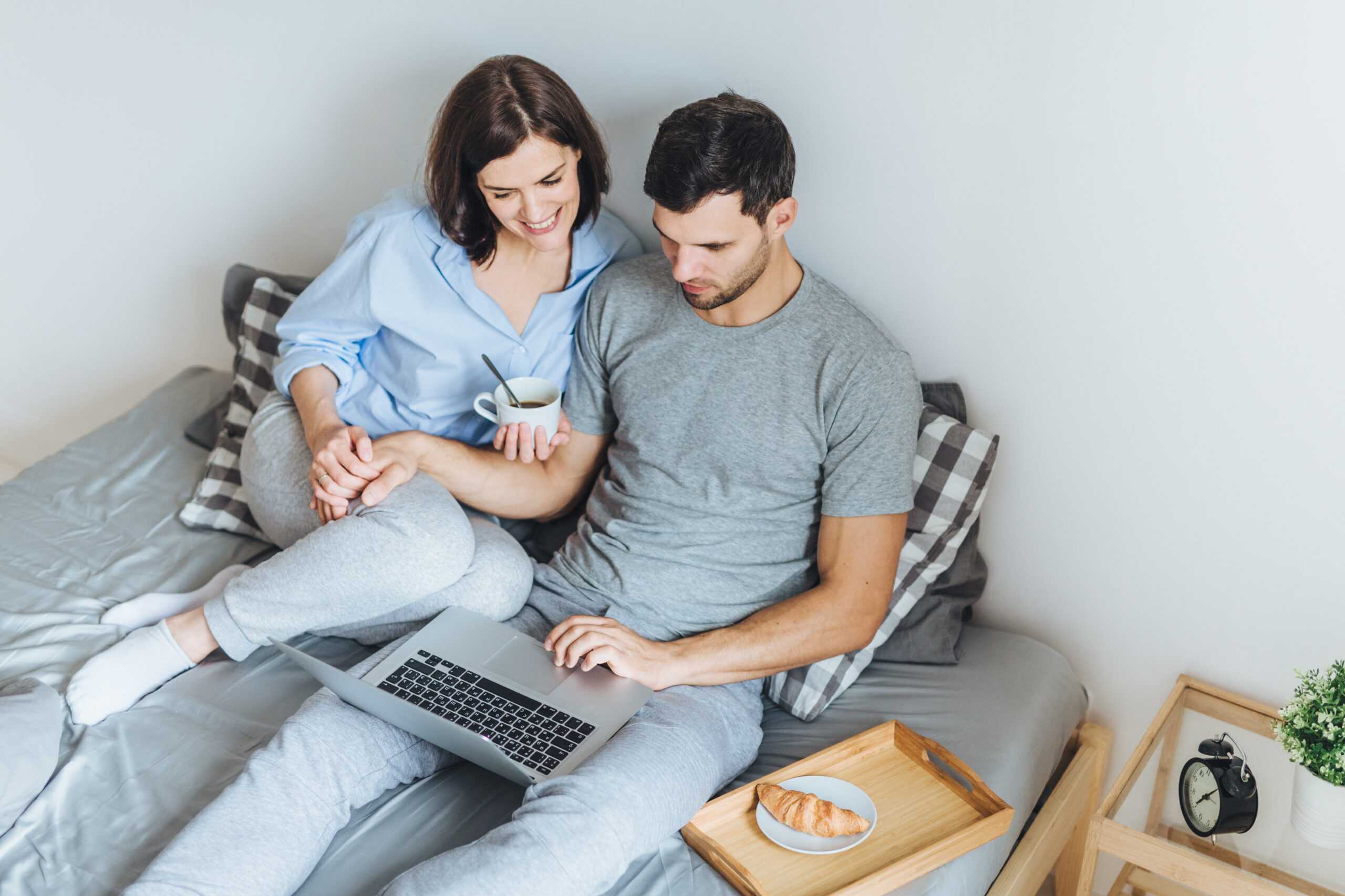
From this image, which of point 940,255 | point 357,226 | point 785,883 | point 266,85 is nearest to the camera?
point 785,883

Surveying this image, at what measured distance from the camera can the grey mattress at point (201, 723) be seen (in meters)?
1.25

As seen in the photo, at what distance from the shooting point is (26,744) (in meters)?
1.34

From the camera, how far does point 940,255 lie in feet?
5.08

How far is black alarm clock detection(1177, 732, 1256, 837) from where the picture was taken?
128 cm

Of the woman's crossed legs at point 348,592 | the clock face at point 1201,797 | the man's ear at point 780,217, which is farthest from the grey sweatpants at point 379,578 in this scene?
the clock face at point 1201,797

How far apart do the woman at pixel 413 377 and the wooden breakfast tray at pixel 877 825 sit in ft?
1.65

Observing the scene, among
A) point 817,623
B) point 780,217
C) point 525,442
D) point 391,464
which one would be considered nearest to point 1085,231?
point 780,217

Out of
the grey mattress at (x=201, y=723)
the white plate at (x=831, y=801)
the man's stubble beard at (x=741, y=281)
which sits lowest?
the grey mattress at (x=201, y=723)

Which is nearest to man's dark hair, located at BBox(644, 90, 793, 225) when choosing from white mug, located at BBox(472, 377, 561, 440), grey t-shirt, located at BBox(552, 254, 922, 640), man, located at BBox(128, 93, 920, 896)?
man, located at BBox(128, 93, 920, 896)

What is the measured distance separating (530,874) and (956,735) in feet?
2.25

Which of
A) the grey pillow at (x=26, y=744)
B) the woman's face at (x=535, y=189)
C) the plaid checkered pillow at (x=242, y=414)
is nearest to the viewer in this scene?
the grey pillow at (x=26, y=744)

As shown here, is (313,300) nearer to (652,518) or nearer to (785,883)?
(652,518)

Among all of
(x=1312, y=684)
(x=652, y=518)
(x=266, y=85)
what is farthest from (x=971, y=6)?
(x=266, y=85)

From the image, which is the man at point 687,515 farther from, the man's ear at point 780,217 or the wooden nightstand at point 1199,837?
the wooden nightstand at point 1199,837
